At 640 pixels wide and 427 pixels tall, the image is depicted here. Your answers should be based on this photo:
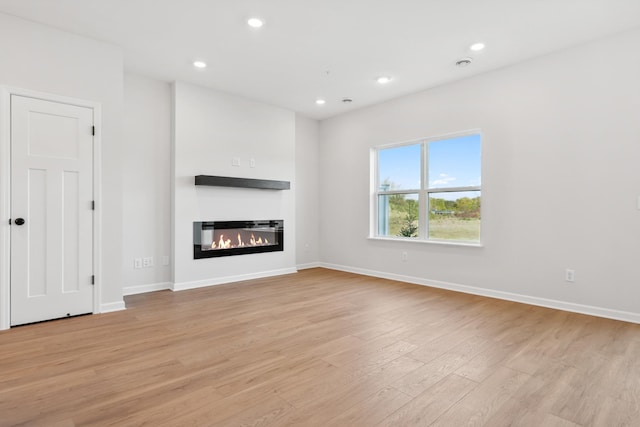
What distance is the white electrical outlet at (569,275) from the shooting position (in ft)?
11.6

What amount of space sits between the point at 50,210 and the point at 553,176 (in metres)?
5.18

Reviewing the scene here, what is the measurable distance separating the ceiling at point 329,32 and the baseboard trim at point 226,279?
2762 mm

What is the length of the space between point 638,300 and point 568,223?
0.90 metres

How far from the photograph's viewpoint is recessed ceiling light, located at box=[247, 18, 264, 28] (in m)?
3.08

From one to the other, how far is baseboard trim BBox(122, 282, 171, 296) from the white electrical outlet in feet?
15.7

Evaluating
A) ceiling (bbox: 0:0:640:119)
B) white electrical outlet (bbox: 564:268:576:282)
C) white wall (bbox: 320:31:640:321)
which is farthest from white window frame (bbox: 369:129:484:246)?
white electrical outlet (bbox: 564:268:576:282)

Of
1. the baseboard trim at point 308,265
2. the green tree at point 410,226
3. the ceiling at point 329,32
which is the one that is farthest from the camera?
the baseboard trim at point 308,265

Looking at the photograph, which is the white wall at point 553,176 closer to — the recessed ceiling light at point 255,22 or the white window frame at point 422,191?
the white window frame at point 422,191

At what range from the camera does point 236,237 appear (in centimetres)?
509

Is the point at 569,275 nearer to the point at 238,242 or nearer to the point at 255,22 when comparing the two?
the point at 255,22

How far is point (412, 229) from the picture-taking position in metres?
5.11

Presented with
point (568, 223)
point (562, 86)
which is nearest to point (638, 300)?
point (568, 223)

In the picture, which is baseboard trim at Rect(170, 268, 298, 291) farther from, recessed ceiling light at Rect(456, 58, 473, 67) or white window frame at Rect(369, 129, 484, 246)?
Answer: recessed ceiling light at Rect(456, 58, 473, 67)

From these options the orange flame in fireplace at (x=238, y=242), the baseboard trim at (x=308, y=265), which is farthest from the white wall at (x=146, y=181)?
the baseboard trim at (x=308, y=265)
